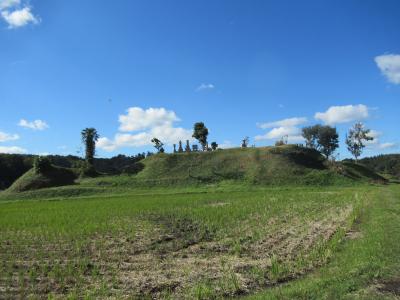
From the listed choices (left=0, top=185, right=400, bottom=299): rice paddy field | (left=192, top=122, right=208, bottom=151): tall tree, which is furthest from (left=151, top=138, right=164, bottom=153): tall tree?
(left=0, top=185, right=400, bottom=299): rice paddy field

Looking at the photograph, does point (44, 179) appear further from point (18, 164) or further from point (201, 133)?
point (18, 164)

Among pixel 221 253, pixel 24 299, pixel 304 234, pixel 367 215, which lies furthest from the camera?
A: pixel 367 215

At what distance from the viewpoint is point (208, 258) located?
580 inches

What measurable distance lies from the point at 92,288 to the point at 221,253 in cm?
581

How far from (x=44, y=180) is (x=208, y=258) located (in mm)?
64640

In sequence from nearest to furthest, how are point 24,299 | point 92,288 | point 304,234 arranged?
point 24,299
point 92,288
point 304,234

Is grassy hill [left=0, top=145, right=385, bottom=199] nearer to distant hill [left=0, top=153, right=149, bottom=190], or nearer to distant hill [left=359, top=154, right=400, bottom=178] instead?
distant hill [left=0, top=153, right=149, bottom=190]

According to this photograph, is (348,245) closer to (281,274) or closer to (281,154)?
(281,274)

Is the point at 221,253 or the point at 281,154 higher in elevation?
the point at 281,154

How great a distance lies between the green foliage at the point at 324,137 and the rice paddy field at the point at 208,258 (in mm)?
89235

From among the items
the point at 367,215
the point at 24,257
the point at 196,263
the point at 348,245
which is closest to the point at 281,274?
the point at 196,263

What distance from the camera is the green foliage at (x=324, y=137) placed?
368 feet

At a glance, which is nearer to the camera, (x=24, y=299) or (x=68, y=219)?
(x=24, y=299)

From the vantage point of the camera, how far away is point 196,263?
45.3 ft
